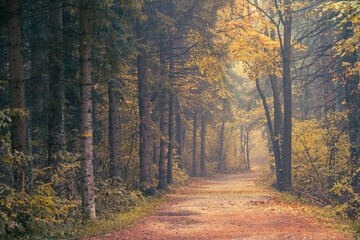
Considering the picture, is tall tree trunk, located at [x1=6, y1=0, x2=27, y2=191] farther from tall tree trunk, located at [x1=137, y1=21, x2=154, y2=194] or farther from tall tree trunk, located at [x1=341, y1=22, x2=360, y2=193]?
tall tree trunk, located at [x1=341, y1=22, x2=360, y2=193]

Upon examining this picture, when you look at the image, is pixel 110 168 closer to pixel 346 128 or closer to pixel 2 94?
pixel 2 94

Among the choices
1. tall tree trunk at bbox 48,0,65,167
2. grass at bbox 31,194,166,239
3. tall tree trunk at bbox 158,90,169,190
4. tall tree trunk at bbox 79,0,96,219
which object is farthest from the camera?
tall tree trunk at bbox 158,90,169,190

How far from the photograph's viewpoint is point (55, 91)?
1093 cm

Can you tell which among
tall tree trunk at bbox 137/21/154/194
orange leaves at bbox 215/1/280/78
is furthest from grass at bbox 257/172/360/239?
orange leaves at bbox 215/1/280/78

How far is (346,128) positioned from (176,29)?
33.7 feet

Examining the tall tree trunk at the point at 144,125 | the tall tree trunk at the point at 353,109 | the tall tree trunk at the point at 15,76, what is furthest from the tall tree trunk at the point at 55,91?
the tall tree trunk at the point at 353,109

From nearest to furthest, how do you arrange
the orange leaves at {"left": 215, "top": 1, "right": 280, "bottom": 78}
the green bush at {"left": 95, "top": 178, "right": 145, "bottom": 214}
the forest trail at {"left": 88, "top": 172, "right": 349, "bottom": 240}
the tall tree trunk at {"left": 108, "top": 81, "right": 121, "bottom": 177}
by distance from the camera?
the forest trail at {"left": 88, "top": 172, "right": 349, "bottom": 240} → the green bush at {"left": 95, "top": 178, "right": 145, "bottom": 214} → the tall tree trunk at {"left": 108, "top": 81, "right": 121, "bottom": 177} → the orange leaves at {"left": 215, "top": 1, "right": 280, "bottom": 78}

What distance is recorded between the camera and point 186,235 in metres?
9.40

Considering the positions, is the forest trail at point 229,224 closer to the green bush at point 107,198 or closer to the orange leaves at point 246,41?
the green bush at point 107,198

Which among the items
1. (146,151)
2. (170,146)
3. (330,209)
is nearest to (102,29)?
(146,151)

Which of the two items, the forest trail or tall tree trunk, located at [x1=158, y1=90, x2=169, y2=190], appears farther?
tall tree trunk, located at [x1=158, y1=90, x2=169, y2=190]

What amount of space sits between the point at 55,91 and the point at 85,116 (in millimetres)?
1454

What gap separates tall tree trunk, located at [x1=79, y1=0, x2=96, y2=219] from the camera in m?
10.3

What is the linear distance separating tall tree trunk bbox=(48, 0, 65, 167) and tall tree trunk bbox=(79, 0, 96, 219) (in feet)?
2.40
